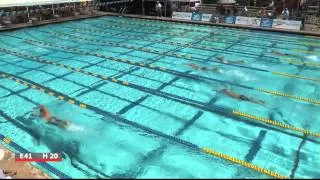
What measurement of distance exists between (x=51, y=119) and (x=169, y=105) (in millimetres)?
2995

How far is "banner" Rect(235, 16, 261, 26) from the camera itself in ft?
57.1

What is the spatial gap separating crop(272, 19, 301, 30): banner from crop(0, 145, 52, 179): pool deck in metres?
15.1

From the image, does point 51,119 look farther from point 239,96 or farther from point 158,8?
point 158,8

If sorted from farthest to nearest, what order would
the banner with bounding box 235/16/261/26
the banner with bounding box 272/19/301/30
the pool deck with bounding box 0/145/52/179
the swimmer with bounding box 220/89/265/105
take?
the banner with bounding box 235/16/261/26 → the banner with bounding box 272/19/301/30 → the swimmer with bounding box 220/89/265/105 → the pool deck with bounding box 0/145/52/179

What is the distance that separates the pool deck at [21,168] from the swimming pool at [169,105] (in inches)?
22.3

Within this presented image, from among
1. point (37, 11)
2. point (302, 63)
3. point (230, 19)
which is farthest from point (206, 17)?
point (37, 11)

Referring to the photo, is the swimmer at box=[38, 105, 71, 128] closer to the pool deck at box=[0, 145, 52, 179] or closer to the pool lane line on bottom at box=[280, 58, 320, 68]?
the pool deck at box=[0, 145, 52, 179]

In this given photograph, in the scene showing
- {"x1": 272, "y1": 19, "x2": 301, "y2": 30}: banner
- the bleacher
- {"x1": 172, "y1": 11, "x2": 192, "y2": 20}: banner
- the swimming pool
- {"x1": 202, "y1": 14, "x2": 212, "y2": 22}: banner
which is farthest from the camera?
{"x1": 172, "y1": 11, "x2": 192, "y2": 20}: banner

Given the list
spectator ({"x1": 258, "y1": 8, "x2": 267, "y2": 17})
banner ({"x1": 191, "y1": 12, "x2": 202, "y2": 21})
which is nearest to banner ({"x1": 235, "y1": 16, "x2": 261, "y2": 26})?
spectator ({"x1": 258, "y1": 8, "x2": 267, "y2": 17})

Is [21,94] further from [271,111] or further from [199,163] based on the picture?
[271,111]

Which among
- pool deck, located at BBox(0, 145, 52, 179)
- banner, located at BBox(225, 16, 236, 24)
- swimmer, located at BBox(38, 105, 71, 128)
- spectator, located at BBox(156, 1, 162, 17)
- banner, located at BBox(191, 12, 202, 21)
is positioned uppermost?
spectator, located at BBox(156, 1, 162, 17)

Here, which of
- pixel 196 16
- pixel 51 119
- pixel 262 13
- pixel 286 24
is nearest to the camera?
pixel 51 119

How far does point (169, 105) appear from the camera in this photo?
27.1 feet

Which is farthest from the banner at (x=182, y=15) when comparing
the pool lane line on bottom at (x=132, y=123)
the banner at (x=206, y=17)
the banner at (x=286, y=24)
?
the pool lane line on bottom at (x=132, y=123)
